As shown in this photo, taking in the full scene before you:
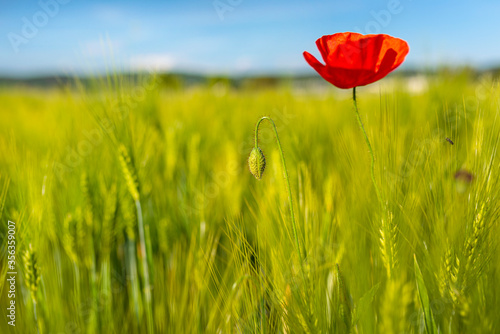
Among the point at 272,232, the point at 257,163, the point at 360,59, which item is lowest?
the point at 272,232

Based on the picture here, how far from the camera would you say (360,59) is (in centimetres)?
45

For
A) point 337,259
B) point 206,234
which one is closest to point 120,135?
point 206,234

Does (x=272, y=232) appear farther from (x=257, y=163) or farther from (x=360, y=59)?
(x=360, y=59)

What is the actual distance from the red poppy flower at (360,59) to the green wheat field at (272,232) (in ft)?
0.17

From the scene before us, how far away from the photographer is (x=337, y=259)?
592 millimetres

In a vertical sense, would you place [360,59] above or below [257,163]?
above

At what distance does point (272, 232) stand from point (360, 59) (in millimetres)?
261

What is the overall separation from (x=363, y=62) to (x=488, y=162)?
21 cm

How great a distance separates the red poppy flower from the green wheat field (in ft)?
0.17

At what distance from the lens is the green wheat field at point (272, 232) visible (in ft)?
1.55

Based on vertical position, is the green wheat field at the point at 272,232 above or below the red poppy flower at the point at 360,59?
below

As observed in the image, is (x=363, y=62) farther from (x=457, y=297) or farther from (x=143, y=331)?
(x=143, y=331)

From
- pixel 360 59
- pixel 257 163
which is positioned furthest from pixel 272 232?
pixel 360 59

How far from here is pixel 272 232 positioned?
545 millimetres
